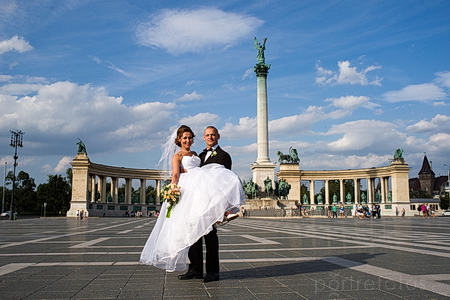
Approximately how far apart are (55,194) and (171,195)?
99.8 meters

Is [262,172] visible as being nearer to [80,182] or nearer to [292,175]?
[292,175]

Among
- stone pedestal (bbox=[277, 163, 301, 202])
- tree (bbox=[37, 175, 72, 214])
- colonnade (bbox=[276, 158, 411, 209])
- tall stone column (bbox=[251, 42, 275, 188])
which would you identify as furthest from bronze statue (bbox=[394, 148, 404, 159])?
tree (bbox=[37, 175, 72, 214])

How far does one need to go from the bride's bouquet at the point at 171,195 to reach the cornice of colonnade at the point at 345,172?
3406 inches

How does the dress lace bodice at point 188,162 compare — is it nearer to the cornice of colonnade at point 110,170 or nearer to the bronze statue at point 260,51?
the bronze statue at point 260,51

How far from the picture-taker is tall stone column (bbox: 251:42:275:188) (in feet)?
203

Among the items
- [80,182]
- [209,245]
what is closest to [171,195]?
[209,245]

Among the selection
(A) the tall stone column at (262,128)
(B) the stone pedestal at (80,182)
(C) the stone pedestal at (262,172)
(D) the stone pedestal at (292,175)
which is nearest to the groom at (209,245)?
(A) the tall stone column at (262,128)

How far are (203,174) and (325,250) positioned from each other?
543cm

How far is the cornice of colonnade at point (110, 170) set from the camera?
257 feet

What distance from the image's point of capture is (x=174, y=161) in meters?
6.51

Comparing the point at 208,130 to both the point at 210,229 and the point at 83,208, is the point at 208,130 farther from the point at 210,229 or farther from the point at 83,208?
the point at 83,208

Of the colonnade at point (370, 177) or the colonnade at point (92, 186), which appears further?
the colonnade at point (370, 177)

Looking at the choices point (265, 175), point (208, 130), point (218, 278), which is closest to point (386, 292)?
point (218, 278)

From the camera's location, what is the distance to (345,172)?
93.9 metres
